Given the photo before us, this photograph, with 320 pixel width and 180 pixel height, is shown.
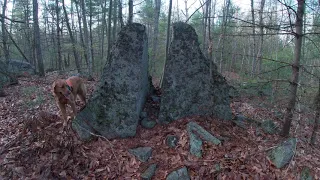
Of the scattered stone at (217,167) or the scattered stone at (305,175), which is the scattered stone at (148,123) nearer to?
the scattered stone at (217,167)

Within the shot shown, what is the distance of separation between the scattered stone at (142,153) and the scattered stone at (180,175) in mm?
646

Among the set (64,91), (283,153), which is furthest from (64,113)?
(283,153)

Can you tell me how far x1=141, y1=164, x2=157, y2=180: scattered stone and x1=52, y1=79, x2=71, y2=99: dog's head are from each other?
232 centimetres

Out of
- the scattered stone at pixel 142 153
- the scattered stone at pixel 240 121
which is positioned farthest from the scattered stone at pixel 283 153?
the scattered stone at pixel 142 153

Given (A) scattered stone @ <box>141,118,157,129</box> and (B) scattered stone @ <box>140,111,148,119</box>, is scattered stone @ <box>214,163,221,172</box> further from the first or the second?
(B) scattered stone @ <box>140,111,148,119</box>

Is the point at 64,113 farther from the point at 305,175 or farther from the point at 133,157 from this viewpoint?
the point at 305,175

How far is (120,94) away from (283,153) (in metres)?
3.63

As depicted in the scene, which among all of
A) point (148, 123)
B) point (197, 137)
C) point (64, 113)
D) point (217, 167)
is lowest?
point (217, 167)

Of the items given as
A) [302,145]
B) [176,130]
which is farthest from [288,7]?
[176,130]

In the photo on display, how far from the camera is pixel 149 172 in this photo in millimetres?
4441

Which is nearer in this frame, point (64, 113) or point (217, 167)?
point (217, 167)

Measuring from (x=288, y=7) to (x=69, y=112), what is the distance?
548 cm

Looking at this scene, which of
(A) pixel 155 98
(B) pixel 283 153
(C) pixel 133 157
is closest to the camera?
(B) pixel 283 153

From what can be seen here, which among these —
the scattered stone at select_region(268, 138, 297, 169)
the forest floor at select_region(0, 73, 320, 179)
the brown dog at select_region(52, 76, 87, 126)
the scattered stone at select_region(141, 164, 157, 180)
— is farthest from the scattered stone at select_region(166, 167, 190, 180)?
the brown dog at select_region(52, 76, 87, 126)
